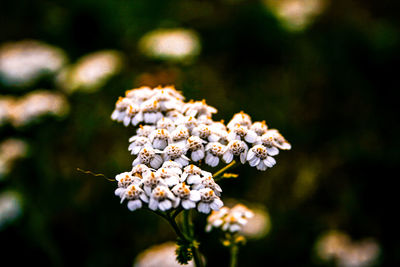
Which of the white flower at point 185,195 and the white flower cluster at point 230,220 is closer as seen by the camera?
the white flower at point 185,195

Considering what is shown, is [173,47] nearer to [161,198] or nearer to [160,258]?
[160,258]

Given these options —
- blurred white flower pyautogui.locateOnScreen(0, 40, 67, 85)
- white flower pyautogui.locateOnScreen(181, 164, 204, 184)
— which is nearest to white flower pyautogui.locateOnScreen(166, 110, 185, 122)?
white flower pyautogui.locateOnScreen(181, 164, 204, 184)

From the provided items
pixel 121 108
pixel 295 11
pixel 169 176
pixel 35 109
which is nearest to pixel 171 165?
pixel 169 176

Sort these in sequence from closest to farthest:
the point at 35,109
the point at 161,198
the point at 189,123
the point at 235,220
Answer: the point at 161,198
the point at 189,123
the point at 235,220
the point at 35,109

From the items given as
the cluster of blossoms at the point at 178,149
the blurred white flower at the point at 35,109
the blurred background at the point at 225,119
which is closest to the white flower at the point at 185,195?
the cluster of blossoms at the point at 178,149

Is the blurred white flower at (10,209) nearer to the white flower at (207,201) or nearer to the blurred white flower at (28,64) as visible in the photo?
the blurred white flower at (28,64)

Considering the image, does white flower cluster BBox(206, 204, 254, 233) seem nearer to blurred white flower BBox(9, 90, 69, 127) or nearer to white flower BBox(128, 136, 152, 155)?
white flower BBox(128, 136, 152, 155)
